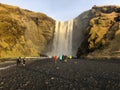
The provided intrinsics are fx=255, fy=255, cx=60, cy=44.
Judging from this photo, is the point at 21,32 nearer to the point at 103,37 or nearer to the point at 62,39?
the point at 103,37

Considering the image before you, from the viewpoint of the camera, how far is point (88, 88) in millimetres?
20281

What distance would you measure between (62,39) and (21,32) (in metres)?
51.3

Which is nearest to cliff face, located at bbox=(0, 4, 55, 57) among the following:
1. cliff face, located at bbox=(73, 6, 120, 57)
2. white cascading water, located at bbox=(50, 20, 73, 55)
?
white cascading water, located at bbox=(50, 20, 73, 55)

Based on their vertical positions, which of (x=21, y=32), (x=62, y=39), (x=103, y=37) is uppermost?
(x=21, y=32)

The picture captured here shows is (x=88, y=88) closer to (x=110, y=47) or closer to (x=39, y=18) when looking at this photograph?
(x=110, y=47)

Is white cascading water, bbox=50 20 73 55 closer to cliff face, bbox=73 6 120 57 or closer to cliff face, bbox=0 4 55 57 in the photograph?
cliff face, bbox=0 4 55 57

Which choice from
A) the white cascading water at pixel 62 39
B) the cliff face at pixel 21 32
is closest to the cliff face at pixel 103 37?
the white cascading water at pixel 62 39

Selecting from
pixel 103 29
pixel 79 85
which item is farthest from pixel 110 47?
pixel 79 85

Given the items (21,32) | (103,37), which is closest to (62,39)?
(103,37)

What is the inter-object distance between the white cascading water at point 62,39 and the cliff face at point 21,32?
4.03 meters

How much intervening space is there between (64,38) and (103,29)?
41.1 metres

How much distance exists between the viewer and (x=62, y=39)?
148500 mm

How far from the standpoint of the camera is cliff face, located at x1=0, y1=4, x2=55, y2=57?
90781 mm

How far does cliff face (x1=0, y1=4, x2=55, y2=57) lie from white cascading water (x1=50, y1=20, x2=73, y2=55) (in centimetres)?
403
